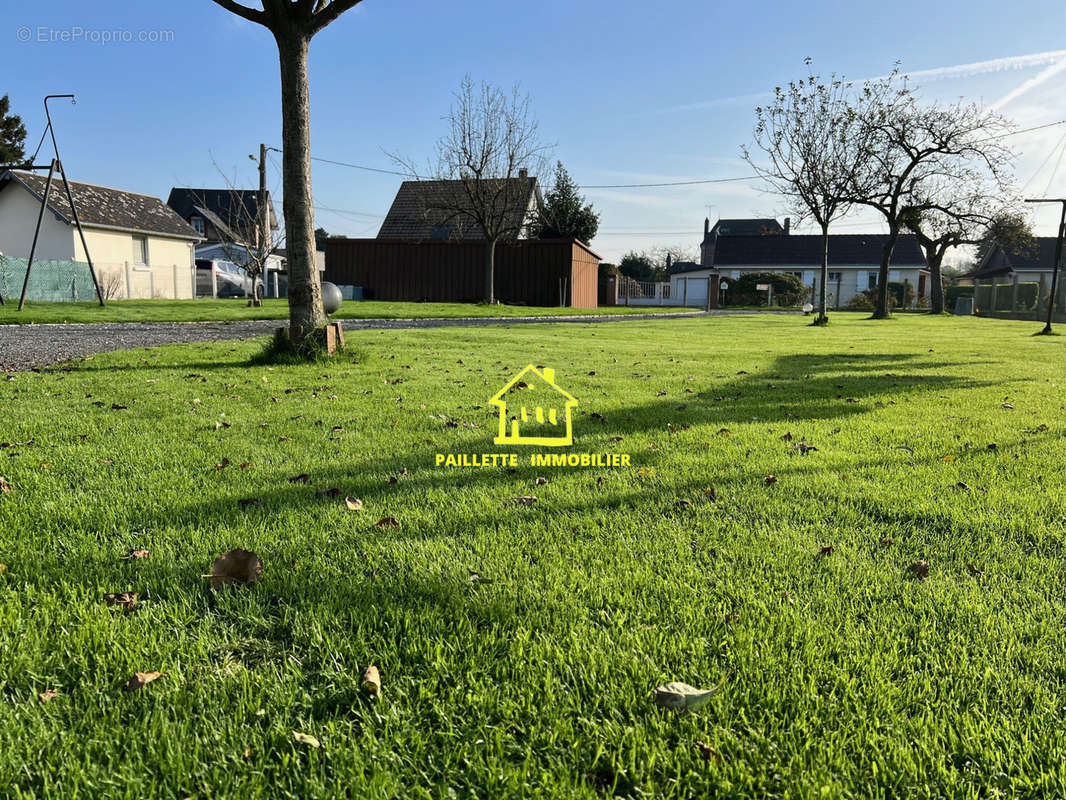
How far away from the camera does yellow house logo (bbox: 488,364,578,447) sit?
13.0ft

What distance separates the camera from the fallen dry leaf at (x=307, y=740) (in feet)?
4.55

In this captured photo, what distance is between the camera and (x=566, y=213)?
3775 cm

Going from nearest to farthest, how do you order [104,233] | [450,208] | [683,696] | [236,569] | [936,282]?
[683,696], [236,569], [450,208], [104,233], [936,282]

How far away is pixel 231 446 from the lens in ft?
12.0

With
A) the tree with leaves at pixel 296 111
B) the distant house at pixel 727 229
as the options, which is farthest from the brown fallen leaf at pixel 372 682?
the distant house at pixel 727 229

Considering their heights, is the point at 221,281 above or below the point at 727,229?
below

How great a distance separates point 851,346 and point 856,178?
1512cm

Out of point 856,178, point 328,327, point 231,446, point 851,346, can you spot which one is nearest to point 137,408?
point 231,446

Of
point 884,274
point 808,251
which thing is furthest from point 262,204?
point 808,251

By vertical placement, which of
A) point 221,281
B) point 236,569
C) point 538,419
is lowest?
point 236,569

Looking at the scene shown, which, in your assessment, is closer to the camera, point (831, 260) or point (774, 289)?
point (774, 289)

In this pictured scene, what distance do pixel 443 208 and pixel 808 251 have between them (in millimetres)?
34977

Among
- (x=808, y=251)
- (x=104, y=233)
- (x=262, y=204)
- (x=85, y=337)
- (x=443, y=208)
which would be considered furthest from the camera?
(x=808, y=251)

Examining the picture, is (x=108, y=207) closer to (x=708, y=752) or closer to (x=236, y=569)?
(x=236, y=569)
